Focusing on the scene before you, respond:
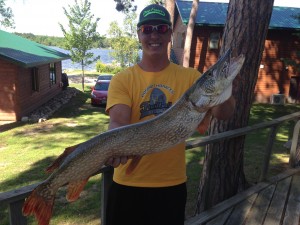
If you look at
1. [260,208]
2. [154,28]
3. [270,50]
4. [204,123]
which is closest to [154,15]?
[154,28]

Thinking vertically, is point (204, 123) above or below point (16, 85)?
above

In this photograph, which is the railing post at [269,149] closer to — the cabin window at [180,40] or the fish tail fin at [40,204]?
the fish tail fin at [40,204]

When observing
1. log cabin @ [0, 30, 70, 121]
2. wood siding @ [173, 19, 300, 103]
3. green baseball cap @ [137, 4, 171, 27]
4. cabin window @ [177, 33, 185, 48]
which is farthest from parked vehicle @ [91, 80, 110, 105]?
green baseball cap @ [137, 4, 171, 27]

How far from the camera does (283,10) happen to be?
73.9ft

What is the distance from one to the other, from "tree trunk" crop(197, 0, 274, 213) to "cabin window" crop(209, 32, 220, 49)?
1635 cm

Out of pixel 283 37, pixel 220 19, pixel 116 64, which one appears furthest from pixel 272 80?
pixel 116 64

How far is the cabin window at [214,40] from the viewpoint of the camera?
19484mm

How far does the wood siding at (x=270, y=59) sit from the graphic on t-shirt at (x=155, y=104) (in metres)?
17.6

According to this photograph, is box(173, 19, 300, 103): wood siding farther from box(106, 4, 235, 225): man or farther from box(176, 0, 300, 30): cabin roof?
box(106, 4, 235, 225): man

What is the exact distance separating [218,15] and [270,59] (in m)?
4.60

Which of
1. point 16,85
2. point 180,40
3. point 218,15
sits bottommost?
point 16,85

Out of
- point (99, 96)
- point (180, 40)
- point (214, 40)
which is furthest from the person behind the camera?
point (180, 40)

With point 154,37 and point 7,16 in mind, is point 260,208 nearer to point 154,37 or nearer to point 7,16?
point 154,37

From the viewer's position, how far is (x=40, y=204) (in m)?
1.93
